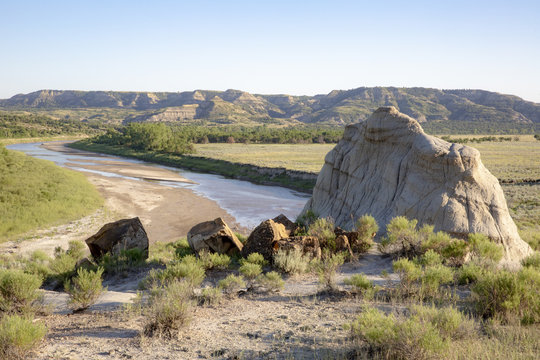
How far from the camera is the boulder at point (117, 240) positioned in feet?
49.6

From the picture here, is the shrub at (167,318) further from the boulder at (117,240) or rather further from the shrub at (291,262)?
the boulder at (117,240)

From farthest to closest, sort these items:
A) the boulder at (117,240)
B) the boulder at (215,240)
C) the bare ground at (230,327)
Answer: the boulder at (117,240) → the boulder at (215,240) → the bare ground at (230,327)

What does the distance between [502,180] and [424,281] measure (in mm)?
41017

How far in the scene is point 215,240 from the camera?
44.9ft

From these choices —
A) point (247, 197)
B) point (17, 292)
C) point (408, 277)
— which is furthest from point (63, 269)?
point (247, 197)

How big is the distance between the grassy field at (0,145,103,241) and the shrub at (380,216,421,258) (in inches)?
874

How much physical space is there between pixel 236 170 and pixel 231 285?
5094 cm

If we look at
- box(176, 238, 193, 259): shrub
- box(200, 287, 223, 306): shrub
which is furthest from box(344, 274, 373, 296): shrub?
box(176, 238, 193, 259): shrub

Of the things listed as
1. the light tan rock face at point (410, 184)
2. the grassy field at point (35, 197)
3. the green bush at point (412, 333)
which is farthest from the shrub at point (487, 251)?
the grassy field at point (35, 197)

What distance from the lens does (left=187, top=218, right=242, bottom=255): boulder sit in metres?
13.7

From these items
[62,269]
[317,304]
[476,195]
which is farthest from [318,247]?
[62,269]

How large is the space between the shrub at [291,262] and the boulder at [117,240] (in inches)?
227

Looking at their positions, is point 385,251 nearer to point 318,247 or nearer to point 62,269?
point 318,247

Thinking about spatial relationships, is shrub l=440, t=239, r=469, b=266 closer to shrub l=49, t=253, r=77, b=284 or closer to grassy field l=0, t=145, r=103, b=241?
shrub l=49, t=253, r=77, b=284
